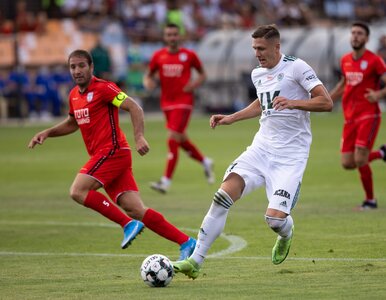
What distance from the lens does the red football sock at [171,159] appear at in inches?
715

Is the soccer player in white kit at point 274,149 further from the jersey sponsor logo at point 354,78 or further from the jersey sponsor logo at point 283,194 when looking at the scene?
the jersey sponsor logo at point 354,78

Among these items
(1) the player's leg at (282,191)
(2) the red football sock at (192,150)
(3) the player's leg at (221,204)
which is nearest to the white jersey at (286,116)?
(1) the player's leg at (282,191)

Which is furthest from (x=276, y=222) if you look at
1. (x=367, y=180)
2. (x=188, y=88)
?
(x=188, y=88)

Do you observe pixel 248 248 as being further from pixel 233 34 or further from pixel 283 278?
pixel 233 34

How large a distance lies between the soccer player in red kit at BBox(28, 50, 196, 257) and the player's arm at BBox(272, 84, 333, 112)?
1581mm

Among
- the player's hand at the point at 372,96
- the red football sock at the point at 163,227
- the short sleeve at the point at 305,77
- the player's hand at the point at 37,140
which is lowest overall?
the red football sock at the point at 163,227

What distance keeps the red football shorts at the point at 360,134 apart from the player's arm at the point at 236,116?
196 inches

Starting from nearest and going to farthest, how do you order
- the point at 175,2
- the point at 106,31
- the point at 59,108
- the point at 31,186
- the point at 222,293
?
the point at 222,293
the point at 31,186
the point at 59,108
the point at 106,31
the point at 175,2

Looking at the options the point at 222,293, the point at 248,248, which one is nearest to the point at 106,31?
the point at 248,248

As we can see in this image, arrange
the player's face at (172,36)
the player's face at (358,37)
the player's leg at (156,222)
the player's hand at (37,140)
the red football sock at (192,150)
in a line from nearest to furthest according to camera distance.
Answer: the player's leg at (156,222) → the player's hand at (37,140) → the player's face at (358,37) → the player's face at (172,36) → the red football sock at (192,150)

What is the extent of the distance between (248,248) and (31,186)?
8.64 metres

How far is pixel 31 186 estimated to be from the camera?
19453 millimetres

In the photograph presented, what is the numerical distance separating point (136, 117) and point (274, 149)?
4.68ft

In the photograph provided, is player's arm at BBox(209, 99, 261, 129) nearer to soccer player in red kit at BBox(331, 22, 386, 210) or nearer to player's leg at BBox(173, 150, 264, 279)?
player's leg at BBox(173, 150, 264, 279)
